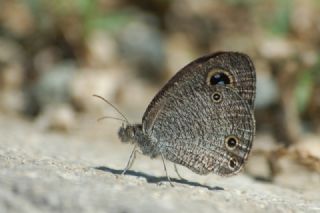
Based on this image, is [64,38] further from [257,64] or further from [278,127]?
[278,127]

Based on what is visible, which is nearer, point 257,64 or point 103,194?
point 103,194

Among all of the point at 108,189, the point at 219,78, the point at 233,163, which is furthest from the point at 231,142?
the point at 108,189

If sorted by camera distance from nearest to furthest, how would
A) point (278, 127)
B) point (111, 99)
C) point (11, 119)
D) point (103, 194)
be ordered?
point (103, 194)
point (278, 127)
point (11, 119)
point (111, 99)

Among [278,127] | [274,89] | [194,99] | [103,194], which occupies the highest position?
[274,89]

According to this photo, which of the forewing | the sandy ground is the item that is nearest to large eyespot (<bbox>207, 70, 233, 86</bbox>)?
the forewing

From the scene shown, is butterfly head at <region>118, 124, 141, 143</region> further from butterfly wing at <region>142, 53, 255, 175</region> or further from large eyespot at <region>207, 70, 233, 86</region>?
large eyespot at <region>207, 70, 233, 86</region>

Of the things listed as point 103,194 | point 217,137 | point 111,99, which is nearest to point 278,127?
point 111,99

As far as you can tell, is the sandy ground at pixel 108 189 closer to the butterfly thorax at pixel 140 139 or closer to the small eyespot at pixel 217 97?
the butterfly thorax at pixel 140 139
